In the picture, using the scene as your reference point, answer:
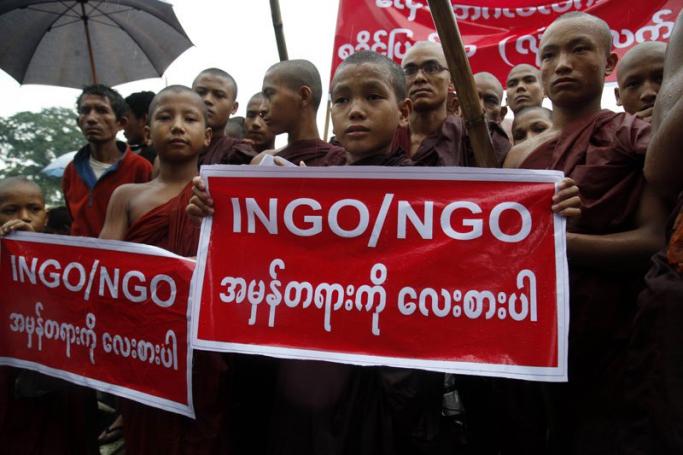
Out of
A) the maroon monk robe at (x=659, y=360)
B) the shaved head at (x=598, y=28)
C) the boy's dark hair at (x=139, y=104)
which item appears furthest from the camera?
the boy's dark hair at (x=139, y=104)

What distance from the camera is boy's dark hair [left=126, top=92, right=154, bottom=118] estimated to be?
5.33 metres

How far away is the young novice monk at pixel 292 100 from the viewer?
3611 mm

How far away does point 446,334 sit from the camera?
2.21 m

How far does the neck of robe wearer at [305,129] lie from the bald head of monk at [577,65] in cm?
130

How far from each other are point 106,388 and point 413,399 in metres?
1.31

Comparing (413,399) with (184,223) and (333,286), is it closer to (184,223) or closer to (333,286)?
(333,286)

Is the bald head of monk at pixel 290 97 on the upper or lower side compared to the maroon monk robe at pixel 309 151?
upper

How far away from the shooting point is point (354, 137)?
2.81 m

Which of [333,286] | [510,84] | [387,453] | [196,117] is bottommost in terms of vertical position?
[387,453]

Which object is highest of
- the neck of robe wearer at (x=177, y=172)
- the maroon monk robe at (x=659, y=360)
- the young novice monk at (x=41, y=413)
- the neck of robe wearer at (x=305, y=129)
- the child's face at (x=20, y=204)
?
the neck of robe wearer at (x=305, y=129)

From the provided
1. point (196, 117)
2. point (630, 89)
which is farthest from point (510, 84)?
point (196, 117)

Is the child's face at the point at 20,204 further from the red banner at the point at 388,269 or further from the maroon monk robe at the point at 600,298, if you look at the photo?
the maroon monk robe at the point at 600,298

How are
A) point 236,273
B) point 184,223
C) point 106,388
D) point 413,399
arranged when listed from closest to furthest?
point 413,399
point 236,273
point 106,388
point 184,223

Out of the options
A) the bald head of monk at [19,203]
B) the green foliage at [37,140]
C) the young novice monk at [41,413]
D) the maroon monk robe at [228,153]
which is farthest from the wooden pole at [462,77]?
the green foliage at [37,140]
